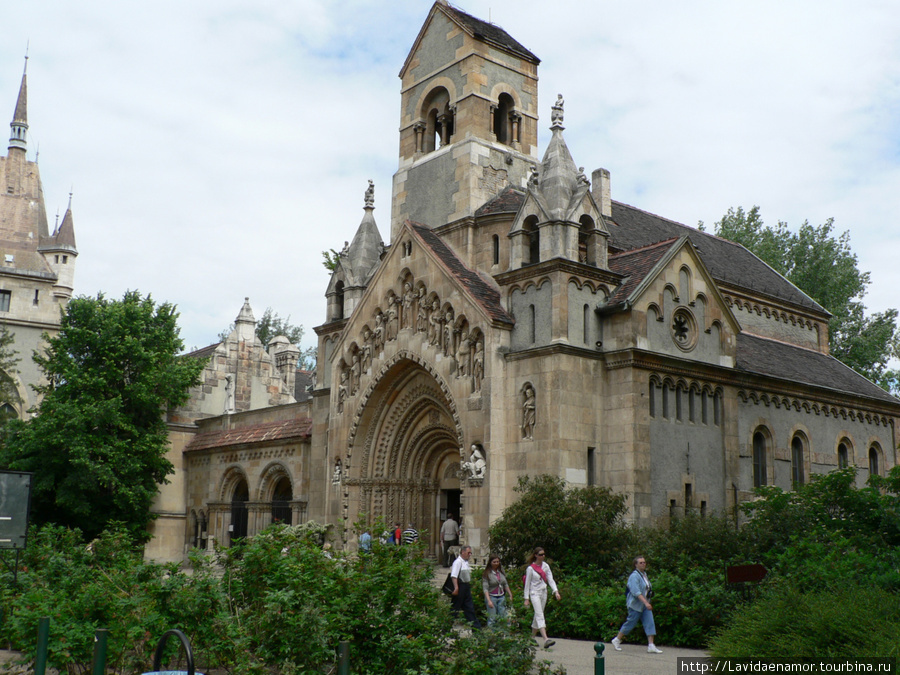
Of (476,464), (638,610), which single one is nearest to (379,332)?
(476,464)

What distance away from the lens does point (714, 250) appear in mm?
37188

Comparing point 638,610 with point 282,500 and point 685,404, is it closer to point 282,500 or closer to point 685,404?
point 685,404

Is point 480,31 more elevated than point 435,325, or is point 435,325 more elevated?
point 480,31

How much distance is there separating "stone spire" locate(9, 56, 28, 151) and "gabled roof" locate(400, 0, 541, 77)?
135 feet

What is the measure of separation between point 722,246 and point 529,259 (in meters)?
15.9

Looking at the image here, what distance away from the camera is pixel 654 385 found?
24703 millimetres

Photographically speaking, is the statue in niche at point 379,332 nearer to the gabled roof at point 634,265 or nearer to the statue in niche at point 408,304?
the statue in niche at point 408,304

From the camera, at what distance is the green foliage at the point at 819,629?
1010 centimetres

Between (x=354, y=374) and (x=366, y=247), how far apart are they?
5.07 metres

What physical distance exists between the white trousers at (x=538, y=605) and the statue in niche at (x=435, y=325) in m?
11.3

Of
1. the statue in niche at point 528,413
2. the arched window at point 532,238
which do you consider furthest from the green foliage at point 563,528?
the arched window at point 532,238

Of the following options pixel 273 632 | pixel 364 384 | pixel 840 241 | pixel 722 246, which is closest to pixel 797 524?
pixel 273 632

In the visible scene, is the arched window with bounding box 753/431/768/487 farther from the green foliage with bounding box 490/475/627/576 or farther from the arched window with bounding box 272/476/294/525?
the arched window with bounding box 272/476/294/525

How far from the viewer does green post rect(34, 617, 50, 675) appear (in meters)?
10.6
